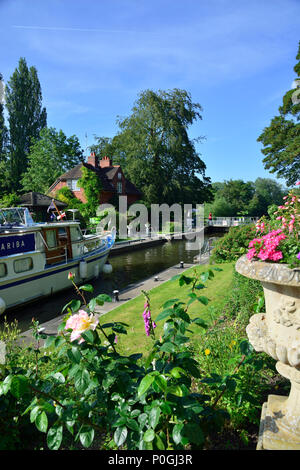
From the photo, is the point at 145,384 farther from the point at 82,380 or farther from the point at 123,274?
the point at 123,274

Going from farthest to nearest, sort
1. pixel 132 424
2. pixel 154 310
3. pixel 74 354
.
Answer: pixel 154 310 < pixel 74 354 < pixel 132 424

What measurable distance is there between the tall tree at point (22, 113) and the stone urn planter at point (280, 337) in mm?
51838

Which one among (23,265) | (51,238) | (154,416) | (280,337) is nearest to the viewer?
(154,416)

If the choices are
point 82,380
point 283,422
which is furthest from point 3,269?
point 283,422

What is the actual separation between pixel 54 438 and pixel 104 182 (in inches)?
1567

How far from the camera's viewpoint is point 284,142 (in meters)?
33.0

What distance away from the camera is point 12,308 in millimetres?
11500

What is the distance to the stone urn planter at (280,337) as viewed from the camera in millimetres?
2375

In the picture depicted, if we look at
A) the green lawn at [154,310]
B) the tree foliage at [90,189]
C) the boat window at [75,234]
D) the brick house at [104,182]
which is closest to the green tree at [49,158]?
the brick house at [104,182]

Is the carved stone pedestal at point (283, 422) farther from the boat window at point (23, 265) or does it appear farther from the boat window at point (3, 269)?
the boat window at point (23, 265)

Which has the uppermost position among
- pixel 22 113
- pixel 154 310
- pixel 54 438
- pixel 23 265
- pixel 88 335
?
pixel 22 113

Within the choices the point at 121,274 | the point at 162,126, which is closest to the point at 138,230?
the point at 162,126

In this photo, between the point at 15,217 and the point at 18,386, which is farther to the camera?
the point at 15,217

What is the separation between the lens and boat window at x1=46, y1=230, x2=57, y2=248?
13120mm
